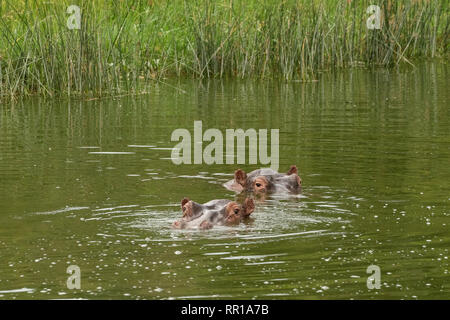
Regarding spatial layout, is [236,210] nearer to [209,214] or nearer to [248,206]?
[248,206]

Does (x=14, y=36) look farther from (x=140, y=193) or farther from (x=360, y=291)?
(x=360, y=291)

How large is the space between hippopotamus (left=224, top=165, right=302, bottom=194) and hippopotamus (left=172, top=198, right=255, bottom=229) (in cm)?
181

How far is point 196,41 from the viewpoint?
22812 millimetres

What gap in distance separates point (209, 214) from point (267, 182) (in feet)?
7.50

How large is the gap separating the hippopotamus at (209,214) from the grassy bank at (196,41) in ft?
30.8

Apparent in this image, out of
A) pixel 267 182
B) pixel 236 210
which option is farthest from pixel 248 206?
pixel 267 182

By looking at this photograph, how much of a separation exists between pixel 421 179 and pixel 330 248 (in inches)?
137

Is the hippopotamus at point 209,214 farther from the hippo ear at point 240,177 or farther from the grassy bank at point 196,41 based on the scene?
the grassy bank at point 196,41

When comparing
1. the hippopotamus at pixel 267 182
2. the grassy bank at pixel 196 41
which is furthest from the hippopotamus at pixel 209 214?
the grassy bank at pixel 196 41

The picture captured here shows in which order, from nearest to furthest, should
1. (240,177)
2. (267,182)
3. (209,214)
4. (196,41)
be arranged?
(209,214), (240,177), (267,182), (196,41)

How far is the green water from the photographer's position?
26.8ft

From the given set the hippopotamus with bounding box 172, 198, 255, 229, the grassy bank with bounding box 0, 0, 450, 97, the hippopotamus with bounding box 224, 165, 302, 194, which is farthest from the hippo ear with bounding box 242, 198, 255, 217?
the grassy bank with bounding box 0, 0, 450, 97

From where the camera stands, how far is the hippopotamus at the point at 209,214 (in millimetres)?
9875

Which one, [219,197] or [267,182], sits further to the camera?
[267,182]
